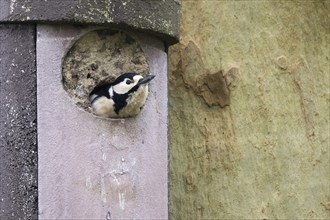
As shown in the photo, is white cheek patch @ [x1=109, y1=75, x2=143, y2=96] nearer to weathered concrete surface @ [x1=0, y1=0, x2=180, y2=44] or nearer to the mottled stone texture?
weathered concrete surface @ [x1=0, y1=0, x2=180, y2=44]

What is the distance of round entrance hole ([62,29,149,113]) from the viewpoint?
3.27 m

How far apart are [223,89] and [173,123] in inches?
8.5

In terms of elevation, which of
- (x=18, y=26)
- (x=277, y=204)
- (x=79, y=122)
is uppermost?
(x=18, y=26)

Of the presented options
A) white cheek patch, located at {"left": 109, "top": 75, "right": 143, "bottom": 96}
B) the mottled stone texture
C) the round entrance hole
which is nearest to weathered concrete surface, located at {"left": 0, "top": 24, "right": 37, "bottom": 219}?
the round entrance hole

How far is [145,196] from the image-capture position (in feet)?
10.9

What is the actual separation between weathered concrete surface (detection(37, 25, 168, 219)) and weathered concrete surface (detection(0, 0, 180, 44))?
51mm

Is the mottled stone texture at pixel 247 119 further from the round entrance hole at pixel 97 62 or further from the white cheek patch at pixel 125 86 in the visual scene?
the white cheek patch at pixel 125 86

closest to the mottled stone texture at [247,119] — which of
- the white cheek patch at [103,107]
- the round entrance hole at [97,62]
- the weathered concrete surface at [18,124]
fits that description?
the round entrance hole at [97,62]

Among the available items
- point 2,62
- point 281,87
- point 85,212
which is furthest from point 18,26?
point 281,87

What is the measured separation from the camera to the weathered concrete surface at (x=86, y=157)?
10.3ft

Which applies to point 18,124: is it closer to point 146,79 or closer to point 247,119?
point 146,79

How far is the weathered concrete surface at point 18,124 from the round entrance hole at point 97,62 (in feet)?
0.40

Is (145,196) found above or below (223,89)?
below

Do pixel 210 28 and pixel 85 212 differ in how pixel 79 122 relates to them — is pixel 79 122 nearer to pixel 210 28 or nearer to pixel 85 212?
pixel 85 212
